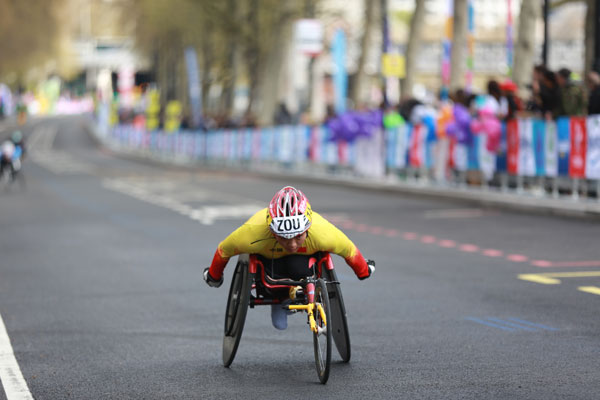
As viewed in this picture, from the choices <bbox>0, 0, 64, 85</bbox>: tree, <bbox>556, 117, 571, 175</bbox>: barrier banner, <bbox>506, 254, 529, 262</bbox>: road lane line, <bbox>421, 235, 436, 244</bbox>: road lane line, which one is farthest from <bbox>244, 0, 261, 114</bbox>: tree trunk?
<bbox>0, 0, 64, 85</bbox>: tree

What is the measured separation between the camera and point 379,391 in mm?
7141

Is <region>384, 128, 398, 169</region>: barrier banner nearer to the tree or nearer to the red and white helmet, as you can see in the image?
the red and white helmet

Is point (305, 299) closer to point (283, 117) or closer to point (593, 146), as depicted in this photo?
point (593, 146)

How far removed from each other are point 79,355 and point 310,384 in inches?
77.4

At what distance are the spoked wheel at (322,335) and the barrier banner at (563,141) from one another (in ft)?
45.7

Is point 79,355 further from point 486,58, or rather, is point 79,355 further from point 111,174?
point 486,58

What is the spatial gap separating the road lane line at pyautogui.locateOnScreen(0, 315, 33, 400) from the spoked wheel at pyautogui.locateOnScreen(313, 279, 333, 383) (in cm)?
164

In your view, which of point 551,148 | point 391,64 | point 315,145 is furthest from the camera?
point 315,145

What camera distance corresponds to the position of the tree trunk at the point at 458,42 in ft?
111

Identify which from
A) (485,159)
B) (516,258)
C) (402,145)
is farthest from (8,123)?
(516,258)

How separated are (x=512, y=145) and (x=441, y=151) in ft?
12.3

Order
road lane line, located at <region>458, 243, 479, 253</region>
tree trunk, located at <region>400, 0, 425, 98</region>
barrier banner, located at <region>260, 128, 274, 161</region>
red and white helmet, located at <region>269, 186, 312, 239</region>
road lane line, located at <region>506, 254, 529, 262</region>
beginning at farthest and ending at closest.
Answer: barrier banner, located at <region>260, 128, 274, 161</region>
tree trunk, located at <region>400, 0, 425, 98</region>
road lane line, located at <region>458, 243, 479, 253</region>
road lane line, located at <region>506, 254, 529, 262</region>
red and white helmet, located at <region>269, 186, 312, 239</region>

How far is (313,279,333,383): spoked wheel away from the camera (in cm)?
717

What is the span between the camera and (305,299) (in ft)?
25.4
